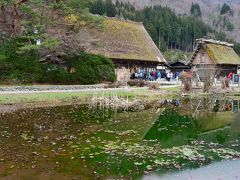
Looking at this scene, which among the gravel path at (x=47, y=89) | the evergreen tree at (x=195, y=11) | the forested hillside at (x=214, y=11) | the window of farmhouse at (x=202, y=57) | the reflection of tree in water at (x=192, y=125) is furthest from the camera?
the evergreen tree at (x=195, y=11)

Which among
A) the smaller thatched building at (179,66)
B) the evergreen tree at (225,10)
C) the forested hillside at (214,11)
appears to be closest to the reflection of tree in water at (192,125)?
the smaller thatched building at (179,66)

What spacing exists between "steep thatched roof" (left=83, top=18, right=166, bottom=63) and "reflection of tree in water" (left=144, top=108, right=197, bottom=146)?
1883 cm

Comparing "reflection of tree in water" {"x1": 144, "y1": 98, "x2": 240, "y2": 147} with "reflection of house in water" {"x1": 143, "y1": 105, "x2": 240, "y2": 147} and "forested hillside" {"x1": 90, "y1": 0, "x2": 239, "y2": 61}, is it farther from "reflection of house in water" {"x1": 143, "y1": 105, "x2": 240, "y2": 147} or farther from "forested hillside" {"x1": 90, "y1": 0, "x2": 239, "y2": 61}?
"forested hillside" {"x1": 90, "y1": 0, "x2": 239, "y2": 61}

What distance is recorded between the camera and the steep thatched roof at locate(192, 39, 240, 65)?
148 ft

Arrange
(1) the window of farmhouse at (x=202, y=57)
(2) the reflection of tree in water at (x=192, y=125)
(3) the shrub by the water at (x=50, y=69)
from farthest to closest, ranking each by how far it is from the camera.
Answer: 1. (1) the window of farmhouse at (x=202, y=57)
2. (3) the shrub by the water at (x=50, y=69)
3. (2) the reflection of tree in water at (x=192, y=125)

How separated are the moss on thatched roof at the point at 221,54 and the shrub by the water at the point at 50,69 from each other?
56.0ft

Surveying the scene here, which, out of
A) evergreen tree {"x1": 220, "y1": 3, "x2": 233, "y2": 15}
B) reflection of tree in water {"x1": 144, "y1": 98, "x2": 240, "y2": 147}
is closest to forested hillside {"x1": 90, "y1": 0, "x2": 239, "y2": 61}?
evergreen tree {"x1": 220, "y1": 3, "x2": 233, "y2": 15}

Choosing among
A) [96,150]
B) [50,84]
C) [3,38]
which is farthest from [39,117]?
[3,38]

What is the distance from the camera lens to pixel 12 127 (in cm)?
1373

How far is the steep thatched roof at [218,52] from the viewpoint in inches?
1778

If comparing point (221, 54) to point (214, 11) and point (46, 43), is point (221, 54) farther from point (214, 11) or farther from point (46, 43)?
→ point (214, 11)

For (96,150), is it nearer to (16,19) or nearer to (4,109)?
(4,109)

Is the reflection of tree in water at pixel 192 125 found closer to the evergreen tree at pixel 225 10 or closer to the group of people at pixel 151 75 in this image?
the group of people at pixel 151 75

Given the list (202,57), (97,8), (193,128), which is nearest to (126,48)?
(202,57)
